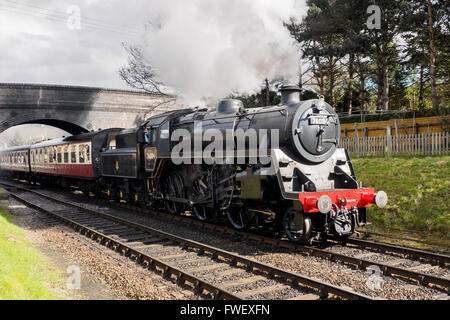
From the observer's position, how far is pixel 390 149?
48.0 ft

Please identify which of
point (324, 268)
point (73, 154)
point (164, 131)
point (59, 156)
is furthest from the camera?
point (59, 156)

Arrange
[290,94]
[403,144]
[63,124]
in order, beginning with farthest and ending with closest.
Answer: [63,124] < [403,144] < [290,94]

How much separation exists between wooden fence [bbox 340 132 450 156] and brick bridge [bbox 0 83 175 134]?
1659 centimetres

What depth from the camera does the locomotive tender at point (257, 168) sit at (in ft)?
25.2

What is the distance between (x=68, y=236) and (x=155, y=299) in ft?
17.5

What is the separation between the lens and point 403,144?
47.0 feet

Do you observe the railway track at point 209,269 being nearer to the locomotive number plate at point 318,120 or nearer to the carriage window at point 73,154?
the locomotive number plate at point 318,120

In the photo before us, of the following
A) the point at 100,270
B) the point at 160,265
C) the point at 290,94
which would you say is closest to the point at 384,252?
the point at 290,94

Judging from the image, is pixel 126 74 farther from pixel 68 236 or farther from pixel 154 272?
pixel 154 272

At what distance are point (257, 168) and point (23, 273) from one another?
4.62m

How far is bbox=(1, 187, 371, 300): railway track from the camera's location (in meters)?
5.19

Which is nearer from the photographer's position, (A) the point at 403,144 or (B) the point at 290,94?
(B) the point at 290,94

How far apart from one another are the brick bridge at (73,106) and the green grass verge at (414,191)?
19504 millimetres

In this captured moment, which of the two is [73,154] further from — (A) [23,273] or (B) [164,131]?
(A) [23,273]
